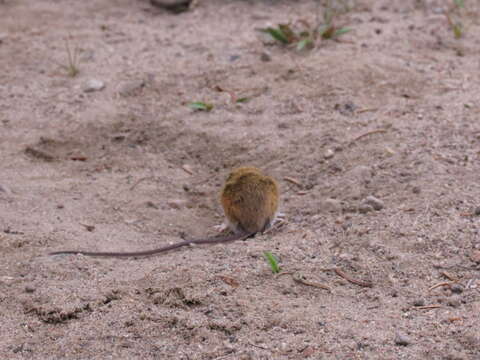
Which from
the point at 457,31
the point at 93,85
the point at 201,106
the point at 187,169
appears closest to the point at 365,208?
the point at 187,169

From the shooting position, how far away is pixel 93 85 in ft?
21.8

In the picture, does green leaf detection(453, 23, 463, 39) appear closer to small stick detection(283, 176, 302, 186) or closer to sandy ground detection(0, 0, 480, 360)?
sandy ground detection(0, 0, 480, 360)

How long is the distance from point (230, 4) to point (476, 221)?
17.2 ft

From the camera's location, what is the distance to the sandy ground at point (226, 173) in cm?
339

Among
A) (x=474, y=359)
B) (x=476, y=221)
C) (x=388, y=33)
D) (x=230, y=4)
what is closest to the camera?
(x=474, y=359)

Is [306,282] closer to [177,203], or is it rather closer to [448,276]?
[448,276]

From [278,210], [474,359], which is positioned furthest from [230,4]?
[474,359]

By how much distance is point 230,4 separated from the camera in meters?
8.45

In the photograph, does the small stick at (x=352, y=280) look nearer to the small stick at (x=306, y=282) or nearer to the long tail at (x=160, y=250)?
the small stick at (x=306, y=282)

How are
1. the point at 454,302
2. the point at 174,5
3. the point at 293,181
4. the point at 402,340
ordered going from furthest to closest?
the point at 174,5
the point at 293,181
the point at 454,302
the point at 402,340

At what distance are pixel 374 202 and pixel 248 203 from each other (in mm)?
859

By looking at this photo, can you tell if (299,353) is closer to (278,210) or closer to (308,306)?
(308,306)

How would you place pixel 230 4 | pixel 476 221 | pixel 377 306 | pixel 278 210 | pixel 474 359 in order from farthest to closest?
pixel 230 4 < pixel 278 210 < pixel 476 221 < pixel 377 306 < pixel 474 359

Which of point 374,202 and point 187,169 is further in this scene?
point 187,169
